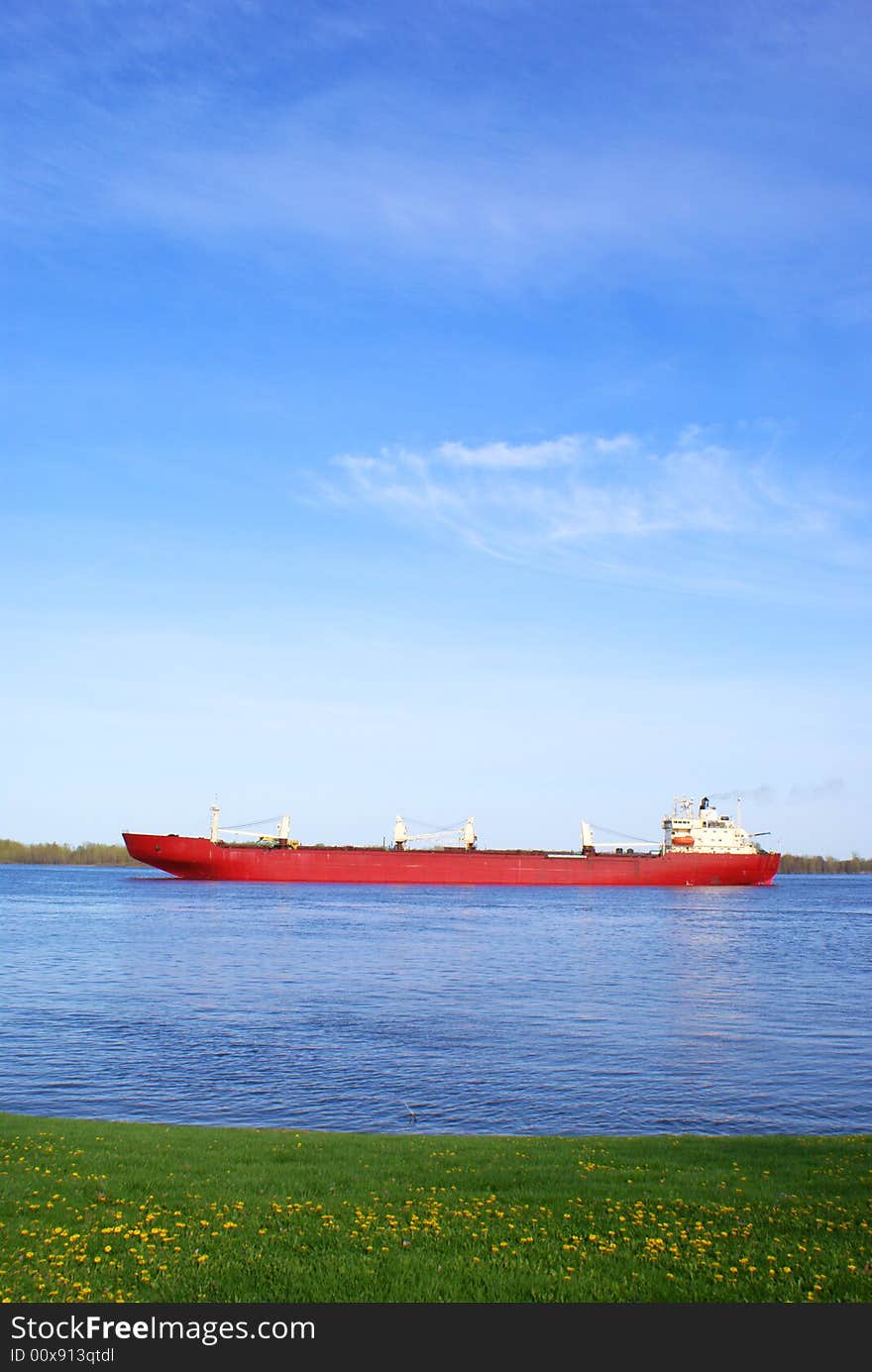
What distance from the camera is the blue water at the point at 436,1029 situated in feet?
64.7

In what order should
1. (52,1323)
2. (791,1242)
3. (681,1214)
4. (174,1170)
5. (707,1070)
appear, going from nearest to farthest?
(52,1323) < (791,1242) < (681,1214) < (174,1170) < (707,1070)

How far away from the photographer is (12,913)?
251ft

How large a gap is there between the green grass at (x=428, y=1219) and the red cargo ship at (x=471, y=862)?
10400 centimetres

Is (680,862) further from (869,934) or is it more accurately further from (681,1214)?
(681,1214)

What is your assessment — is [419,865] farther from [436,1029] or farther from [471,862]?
[436,1029]

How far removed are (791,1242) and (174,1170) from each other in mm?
7415

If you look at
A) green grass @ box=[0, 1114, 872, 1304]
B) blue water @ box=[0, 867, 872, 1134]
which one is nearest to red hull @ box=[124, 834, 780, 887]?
blue water @ box=[0, 867, 872, 1134]

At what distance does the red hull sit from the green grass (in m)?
104

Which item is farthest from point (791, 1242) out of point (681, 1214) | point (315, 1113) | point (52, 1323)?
point (315, 1113)

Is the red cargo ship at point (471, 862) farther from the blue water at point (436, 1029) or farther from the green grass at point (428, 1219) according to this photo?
the green grass at point (428, 1219)

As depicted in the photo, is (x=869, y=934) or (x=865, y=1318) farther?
(x=869, y=934)

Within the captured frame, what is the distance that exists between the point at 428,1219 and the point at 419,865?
10976cm

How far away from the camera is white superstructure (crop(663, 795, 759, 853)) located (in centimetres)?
12269

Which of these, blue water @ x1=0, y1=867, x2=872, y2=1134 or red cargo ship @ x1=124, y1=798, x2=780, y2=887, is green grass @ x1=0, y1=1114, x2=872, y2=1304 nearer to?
blue water @ x1=0, y1=867, x2=872, y2=1134
